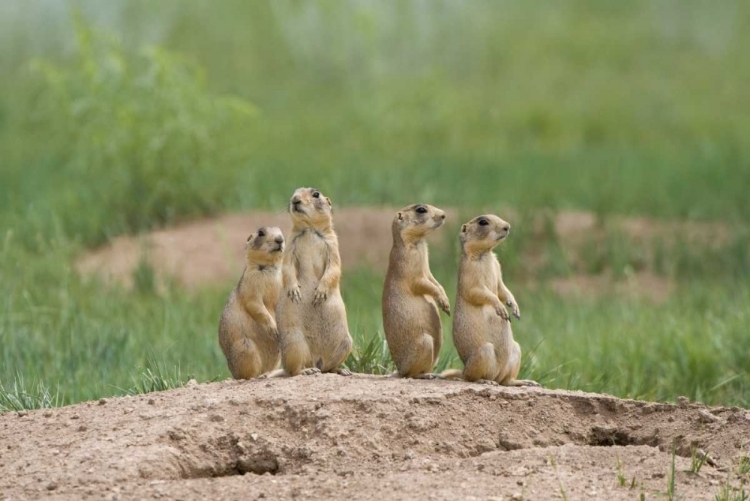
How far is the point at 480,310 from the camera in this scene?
588 cm

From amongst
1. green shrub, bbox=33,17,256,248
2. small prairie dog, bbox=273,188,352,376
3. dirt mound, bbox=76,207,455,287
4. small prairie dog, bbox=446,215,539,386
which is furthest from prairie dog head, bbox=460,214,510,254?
green shrub, bbox=33,17,256,248

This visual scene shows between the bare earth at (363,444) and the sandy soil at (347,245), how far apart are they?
565 centimetres

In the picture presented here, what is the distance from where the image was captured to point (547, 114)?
21.5 metres

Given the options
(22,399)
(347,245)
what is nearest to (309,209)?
Result: (22,399)

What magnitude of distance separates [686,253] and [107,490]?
27.9 ft

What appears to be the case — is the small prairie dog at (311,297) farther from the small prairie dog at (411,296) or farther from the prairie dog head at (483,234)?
the prairie dog head at (483,234)

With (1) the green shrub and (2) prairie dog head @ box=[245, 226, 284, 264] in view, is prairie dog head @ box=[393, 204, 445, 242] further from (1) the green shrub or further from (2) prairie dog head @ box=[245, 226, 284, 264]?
(1) the green shrub

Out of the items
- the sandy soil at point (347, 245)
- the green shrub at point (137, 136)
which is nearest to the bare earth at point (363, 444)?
the sandy soil at point (347, 245)

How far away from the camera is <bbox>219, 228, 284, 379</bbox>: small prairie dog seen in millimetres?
6000

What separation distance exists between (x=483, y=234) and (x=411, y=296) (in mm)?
440

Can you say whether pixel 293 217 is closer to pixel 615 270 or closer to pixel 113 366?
pixel 113 366

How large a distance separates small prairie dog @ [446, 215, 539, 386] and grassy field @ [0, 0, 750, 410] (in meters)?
0.84

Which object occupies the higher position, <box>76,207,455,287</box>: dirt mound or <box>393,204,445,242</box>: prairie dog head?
<box>393,204,445,242</box>: prairie dog head

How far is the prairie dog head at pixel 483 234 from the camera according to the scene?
5.86m
